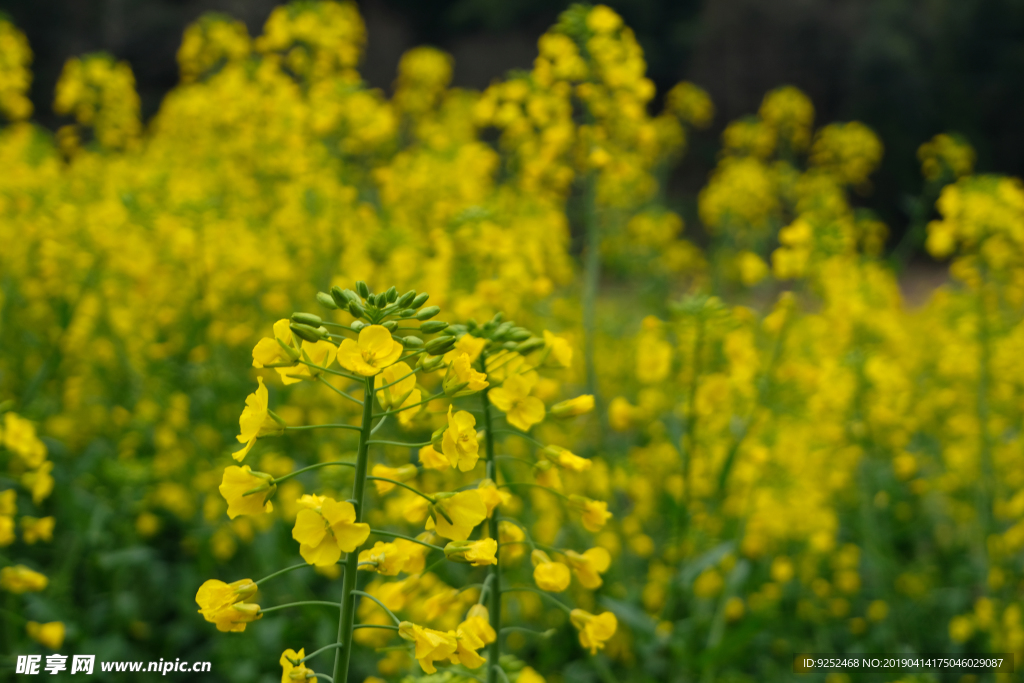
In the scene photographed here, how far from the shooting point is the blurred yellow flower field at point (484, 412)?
2270 mm

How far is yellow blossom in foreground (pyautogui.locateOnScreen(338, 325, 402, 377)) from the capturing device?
3.82 ft

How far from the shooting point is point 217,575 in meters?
3.26

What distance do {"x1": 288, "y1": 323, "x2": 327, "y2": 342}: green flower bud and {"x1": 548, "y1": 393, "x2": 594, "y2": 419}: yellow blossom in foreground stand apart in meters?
0.55

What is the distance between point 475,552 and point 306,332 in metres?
0.46

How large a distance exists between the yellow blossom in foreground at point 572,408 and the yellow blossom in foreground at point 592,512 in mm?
187

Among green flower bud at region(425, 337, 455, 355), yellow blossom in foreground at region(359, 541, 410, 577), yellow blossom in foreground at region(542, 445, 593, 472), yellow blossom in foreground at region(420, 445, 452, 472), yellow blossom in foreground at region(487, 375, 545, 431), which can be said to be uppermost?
green flower bud at region(425, 337, 455, 355)

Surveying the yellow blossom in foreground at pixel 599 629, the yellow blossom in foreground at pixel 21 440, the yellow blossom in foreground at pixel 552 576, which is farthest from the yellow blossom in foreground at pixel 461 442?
the yellow blossom in foreground at pixel 21 440

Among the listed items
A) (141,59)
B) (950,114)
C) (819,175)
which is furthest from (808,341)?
(141,59)

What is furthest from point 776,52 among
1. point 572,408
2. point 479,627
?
point 479,627

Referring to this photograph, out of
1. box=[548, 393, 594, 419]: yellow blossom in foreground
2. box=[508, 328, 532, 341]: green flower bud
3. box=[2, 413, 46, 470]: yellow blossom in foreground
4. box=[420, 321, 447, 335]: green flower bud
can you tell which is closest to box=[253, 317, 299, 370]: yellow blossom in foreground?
box=[420, 321, 447, 335]: green flower bud

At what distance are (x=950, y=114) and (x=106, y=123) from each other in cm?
1421

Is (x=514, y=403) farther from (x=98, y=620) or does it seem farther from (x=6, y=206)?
(x=6, y=206)

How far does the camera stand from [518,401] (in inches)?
55.9

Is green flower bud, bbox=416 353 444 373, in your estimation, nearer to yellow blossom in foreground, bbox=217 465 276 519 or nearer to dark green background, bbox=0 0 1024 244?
yellow blossom in foreground, bbox=217 465 276 519
